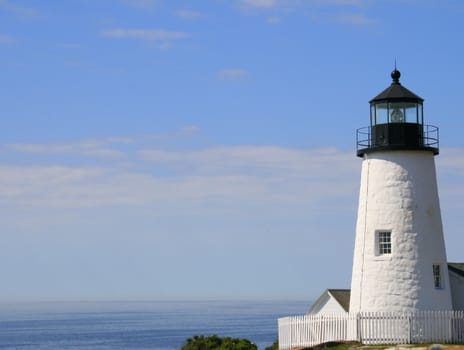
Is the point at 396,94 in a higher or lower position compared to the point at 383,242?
higher

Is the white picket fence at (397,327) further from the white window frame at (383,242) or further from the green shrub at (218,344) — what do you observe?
the green shrub at (218,344)

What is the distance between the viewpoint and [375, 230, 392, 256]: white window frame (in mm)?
33594

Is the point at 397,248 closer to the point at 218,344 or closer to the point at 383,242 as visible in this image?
the point at 383,242

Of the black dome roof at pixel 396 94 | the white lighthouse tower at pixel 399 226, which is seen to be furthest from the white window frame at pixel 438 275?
the black dome roof at pixel 396 94

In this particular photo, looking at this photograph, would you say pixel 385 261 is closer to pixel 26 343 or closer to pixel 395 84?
pixel 395 84

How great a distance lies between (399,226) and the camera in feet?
110

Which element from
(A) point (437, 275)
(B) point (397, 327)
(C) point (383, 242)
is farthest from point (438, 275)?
(B) point (397, 327)

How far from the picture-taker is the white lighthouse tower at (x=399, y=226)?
33219 mm

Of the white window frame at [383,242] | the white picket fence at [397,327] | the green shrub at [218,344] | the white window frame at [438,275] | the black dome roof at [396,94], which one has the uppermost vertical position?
the black dome roof at [396,94]

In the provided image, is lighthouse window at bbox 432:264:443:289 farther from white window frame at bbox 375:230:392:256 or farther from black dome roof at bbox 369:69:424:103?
black dome roof at bbox 369:69:424:103

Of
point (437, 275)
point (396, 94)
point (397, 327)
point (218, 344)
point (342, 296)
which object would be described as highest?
point (396, 94)

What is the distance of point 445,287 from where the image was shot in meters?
33.8

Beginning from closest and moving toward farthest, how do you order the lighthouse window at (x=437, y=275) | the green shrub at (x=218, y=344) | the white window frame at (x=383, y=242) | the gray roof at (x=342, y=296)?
the white window frame at (x=383, y=242) → the lighthouse window at (x=437, y=275) → the gray roof at (x=342, y=296) → the green shrub at (x=218, y=344)

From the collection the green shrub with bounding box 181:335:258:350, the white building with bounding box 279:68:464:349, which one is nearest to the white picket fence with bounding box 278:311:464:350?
the white building with bounding box 279:68:464:349
